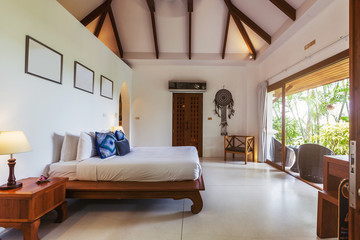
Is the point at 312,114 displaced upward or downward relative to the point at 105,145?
upward

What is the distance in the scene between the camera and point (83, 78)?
3.19 meters

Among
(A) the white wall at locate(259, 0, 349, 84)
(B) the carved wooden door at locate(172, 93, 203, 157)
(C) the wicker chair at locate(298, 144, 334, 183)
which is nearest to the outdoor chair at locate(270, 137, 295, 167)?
(C) the wicker chair at locate(298, 144, 334, 183)

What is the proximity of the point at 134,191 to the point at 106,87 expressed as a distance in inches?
108

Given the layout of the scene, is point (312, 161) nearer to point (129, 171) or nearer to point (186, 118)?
point (129, 171)

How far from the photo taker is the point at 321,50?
2.98 meters

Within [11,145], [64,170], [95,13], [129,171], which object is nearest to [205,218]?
[129,171]

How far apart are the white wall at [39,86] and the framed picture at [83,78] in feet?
0.28

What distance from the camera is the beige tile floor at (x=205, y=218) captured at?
5.98 ft

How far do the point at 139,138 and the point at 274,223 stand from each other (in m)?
4.61

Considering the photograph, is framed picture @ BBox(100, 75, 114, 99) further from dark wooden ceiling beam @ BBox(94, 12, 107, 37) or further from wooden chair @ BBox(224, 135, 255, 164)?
wooden chair @ BBox(224, 135, 255, 164)

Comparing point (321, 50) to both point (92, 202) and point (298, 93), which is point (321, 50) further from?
point (92, 202)

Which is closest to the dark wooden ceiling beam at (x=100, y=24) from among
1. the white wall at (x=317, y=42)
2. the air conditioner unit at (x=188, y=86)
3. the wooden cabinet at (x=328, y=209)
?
the air conditioner unit at (x=188, y=86)

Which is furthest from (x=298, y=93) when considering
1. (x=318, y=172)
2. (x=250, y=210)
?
(x=250, y=210)

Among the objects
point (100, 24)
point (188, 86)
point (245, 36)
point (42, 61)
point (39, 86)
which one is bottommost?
point (39, 86)
